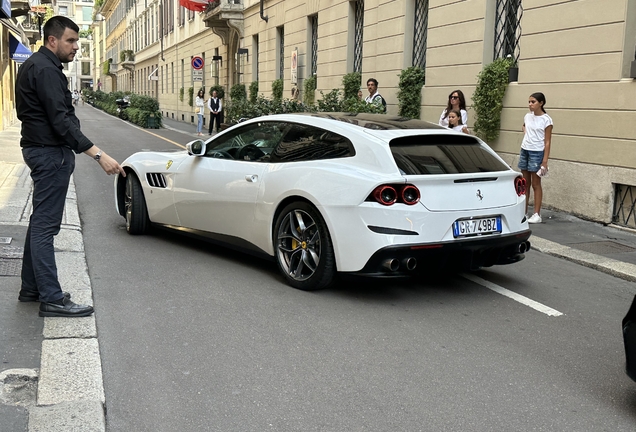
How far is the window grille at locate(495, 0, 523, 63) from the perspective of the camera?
11898 millimetres

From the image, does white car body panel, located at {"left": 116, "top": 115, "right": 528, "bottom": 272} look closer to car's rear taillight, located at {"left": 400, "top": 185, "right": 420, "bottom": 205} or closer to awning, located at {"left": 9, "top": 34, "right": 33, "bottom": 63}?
car's rear taillight, located at {"left": 400, "top": 185, "right": 420, "bottom": 205}

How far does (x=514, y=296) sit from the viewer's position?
19.5 ft

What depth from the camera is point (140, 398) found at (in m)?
3.76

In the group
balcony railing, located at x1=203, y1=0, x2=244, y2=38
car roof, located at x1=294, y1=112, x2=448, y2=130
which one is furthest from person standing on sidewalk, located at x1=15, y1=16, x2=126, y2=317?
balcony railing, located at x1=203, y1=0, x2=244, y2=38

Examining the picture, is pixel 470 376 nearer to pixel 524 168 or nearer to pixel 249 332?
pixel 249 332

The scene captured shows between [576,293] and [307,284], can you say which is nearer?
[307,284]

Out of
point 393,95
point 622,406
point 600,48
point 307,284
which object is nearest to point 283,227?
point 307,284

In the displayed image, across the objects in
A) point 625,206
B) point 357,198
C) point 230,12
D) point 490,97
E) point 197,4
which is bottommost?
point 625,206

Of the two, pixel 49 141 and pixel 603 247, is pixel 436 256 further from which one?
pixel 603 247

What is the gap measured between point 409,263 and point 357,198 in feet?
2.02

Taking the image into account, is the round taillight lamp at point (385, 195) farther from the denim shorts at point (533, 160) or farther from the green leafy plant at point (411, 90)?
the green leafy plant at point (411, 90)

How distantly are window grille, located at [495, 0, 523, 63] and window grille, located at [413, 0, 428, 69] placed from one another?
114 inches

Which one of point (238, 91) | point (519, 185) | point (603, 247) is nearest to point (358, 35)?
point (238, 91)

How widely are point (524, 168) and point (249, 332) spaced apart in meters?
6.14
